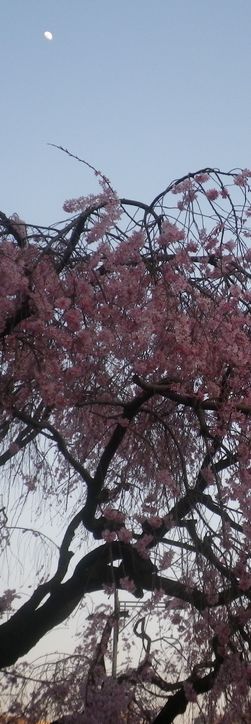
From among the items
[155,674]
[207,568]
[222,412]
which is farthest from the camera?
[155,674]

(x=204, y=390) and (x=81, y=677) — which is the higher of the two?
(x=204, y=390)

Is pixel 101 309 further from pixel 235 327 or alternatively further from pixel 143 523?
pixel 143 523

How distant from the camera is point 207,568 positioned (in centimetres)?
335

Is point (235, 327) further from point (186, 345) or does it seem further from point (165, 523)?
point (165, 523)

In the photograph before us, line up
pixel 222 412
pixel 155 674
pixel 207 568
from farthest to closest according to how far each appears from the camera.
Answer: pixel 155 674 → pixel 222 412 → pixel 207 568

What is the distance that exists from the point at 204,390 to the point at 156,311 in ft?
1.56

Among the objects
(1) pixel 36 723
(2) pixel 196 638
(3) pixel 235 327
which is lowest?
(1) pixel 36 723

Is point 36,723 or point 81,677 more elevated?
point 81,677

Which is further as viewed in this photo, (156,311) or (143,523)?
(143,523)

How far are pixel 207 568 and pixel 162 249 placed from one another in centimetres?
159

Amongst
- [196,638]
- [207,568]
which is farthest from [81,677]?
[207,568]

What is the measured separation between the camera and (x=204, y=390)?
12.3 ft

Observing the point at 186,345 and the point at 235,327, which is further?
the point at 235,327

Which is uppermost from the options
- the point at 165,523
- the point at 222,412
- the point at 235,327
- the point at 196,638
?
the point at 235,327
